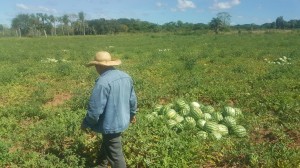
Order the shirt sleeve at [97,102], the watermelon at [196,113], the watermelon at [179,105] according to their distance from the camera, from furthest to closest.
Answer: the watermelon at [179,105] < the watermelon at [196,113] < the shirt sleeve at [97,102]

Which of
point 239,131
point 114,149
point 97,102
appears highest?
point 97,102

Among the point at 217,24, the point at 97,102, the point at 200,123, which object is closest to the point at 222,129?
the point at 200,123

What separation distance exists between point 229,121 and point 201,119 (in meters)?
0.54

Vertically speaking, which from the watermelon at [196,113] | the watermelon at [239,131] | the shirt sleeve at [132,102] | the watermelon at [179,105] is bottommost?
the watermelon at [239,131]

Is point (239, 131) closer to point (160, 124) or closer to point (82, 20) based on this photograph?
point (160, 124)

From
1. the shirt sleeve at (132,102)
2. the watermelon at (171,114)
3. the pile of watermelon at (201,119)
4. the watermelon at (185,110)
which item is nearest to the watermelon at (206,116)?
the pile of watermelon at (201,119)

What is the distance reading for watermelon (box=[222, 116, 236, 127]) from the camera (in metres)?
7.02

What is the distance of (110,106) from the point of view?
4871 mm

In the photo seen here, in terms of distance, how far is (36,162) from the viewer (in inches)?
218

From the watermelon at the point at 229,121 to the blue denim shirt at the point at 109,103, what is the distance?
2636 millimetres

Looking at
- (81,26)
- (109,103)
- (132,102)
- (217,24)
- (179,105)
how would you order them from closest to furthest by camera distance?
(109,103) → (132,102) → (179,105) → (217,24) → (81,26)

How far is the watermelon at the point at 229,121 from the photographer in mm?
7023

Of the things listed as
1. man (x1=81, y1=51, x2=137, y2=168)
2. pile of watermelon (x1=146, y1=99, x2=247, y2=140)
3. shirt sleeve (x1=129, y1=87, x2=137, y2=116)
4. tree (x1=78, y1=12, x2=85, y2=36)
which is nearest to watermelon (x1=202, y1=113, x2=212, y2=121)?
pile of watermelon (x1=146, y1=99, x2=247, y2=140)

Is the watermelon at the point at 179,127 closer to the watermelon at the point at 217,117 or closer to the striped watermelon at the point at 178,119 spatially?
the striped watermelon at the point at 178,119
